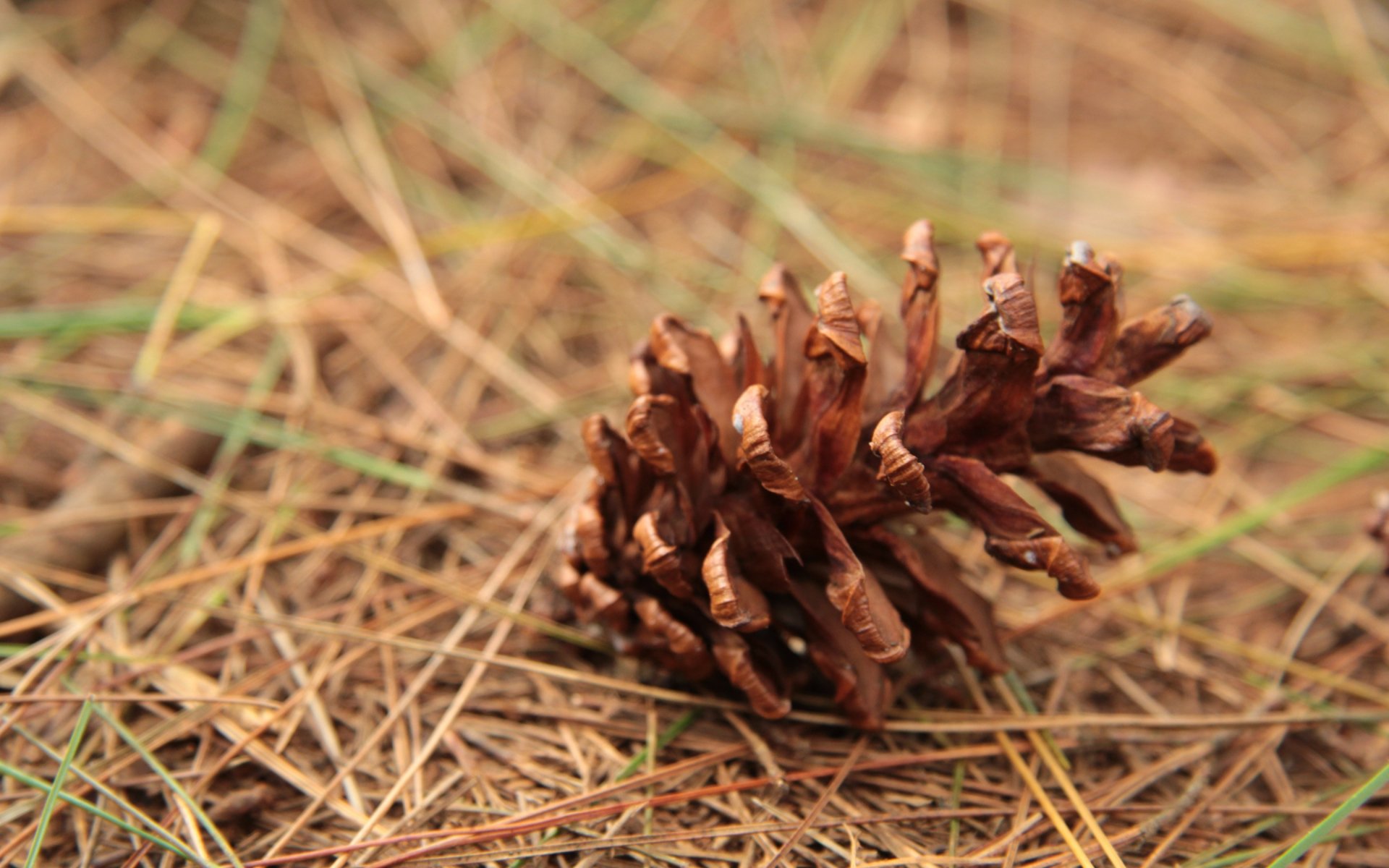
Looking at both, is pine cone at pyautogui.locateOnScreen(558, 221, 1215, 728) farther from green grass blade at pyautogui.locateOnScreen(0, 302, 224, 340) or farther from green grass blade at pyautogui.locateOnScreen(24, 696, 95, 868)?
green grass blade at pyautogui.locateOnScreen(0, 302, 224, 340)

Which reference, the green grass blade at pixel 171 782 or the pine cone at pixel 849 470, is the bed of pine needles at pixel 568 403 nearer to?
the green grass blade at pixel 171 782

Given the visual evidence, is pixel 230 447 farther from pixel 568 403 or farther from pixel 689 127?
pixel 689 127

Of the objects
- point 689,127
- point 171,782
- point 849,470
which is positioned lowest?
point 171,782

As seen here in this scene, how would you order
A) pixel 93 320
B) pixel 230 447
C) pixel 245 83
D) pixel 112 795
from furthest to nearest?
pixel 245 83 → pixel 93 320 → pixel 230 447 → pixel 112 795

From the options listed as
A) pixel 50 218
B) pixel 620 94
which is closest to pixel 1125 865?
pixel 620 94

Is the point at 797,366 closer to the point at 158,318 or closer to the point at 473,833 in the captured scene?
the point at 473,833

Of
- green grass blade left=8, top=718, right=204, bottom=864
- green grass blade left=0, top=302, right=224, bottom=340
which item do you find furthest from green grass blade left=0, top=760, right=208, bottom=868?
green grass blade left=0, top=302, right=224, bottom=340

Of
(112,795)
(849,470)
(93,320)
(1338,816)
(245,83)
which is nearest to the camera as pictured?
(1338,816)

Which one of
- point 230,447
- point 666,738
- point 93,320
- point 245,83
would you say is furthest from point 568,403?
point 245,83
